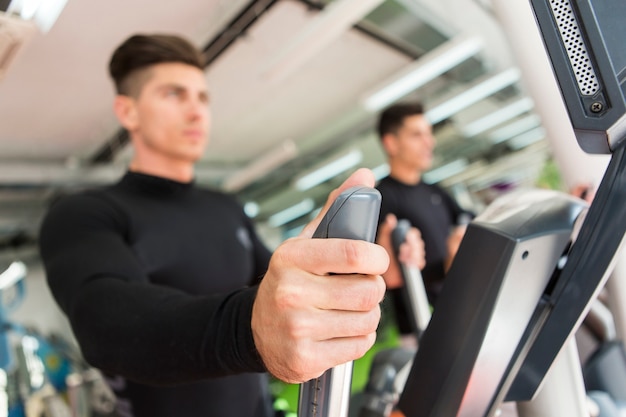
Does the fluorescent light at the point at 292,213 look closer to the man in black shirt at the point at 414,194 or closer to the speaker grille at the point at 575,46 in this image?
the man in black shirt at the point at 414,194

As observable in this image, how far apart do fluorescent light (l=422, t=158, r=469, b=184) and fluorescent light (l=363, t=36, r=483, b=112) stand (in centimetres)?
577

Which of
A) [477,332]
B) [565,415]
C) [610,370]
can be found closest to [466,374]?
[477,332]

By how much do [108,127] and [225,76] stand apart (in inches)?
62.7

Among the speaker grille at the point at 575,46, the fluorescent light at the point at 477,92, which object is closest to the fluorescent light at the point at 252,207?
the fluorescent light at the point at 477,92

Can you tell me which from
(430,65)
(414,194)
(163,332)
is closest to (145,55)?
(163,332)

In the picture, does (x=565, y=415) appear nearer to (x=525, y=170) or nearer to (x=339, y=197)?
(x=339, y=197)

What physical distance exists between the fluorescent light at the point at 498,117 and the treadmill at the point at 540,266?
720 centimetres

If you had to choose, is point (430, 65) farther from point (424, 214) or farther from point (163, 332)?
point (163, 332)

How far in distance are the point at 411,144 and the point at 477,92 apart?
4.02 m

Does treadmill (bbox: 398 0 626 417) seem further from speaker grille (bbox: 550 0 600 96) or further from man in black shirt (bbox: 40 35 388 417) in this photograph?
man in black shirt (bbox: 40 35 388 417)

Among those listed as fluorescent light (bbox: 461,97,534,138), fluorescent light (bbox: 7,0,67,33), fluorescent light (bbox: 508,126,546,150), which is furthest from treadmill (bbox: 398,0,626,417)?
fluorescent light (bbox: 508,126,546,150)

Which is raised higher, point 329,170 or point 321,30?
point 321,30

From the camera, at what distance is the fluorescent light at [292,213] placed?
35.3 ft

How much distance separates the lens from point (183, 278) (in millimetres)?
1218
